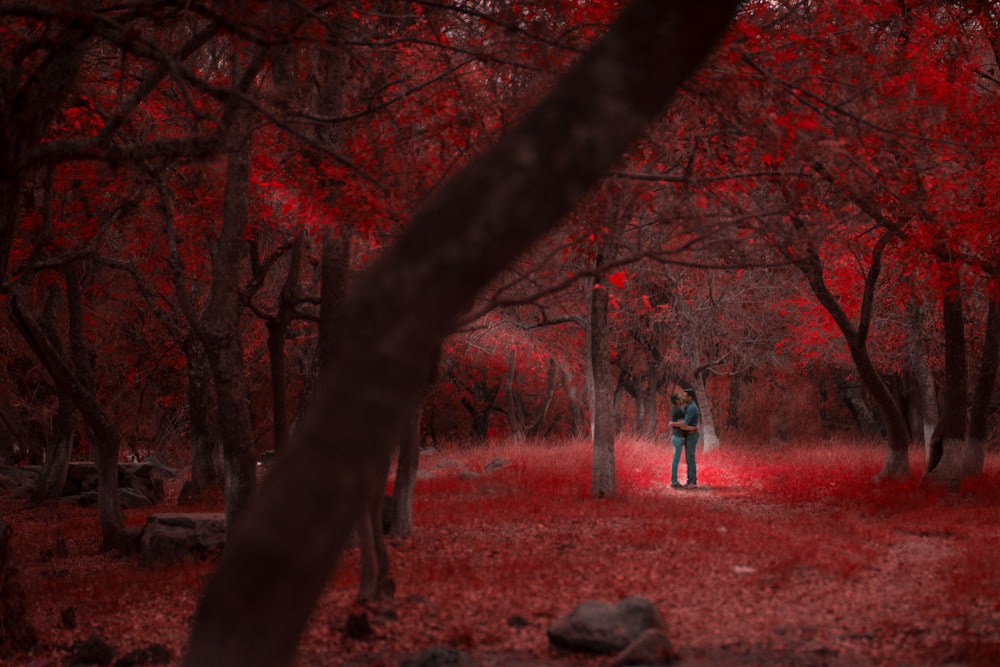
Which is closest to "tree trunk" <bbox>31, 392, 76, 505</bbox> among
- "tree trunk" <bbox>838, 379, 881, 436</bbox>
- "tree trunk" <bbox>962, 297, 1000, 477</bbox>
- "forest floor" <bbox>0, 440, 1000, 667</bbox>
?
"forest floor" <bbox>0, 440, 1000, 667</bbox>

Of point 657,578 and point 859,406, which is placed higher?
point 859,406

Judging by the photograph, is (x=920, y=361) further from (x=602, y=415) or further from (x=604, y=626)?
(x=604, y=626)

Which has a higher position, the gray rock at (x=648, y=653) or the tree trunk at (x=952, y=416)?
the tree trunk at (x=952, y=416)

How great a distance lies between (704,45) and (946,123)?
10914mm

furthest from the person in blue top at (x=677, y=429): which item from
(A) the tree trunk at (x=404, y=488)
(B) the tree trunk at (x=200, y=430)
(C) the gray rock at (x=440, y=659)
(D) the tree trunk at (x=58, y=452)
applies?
(C) the gray rock at (x=440, y=659)

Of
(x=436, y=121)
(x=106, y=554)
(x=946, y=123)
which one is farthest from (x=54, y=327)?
(x=946, y=123)

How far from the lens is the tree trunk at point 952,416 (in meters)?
14.8

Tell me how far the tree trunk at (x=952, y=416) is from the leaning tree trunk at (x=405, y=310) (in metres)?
13.6

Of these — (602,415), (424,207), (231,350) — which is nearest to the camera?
(424,207)

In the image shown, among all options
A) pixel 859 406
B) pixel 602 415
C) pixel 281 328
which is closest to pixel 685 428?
pixel 602 415

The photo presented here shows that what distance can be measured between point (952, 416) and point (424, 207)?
13.7 m

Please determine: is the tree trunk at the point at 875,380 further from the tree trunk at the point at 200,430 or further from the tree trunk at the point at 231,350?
the tree trunk at the point at 200,430

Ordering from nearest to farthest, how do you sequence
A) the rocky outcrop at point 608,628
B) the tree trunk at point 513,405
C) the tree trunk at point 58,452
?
the rocky outcrop at point 608,628 < the tree trunk at point 58,452 < the tree trunk at point 513,405

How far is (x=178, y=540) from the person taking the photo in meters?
11.0
